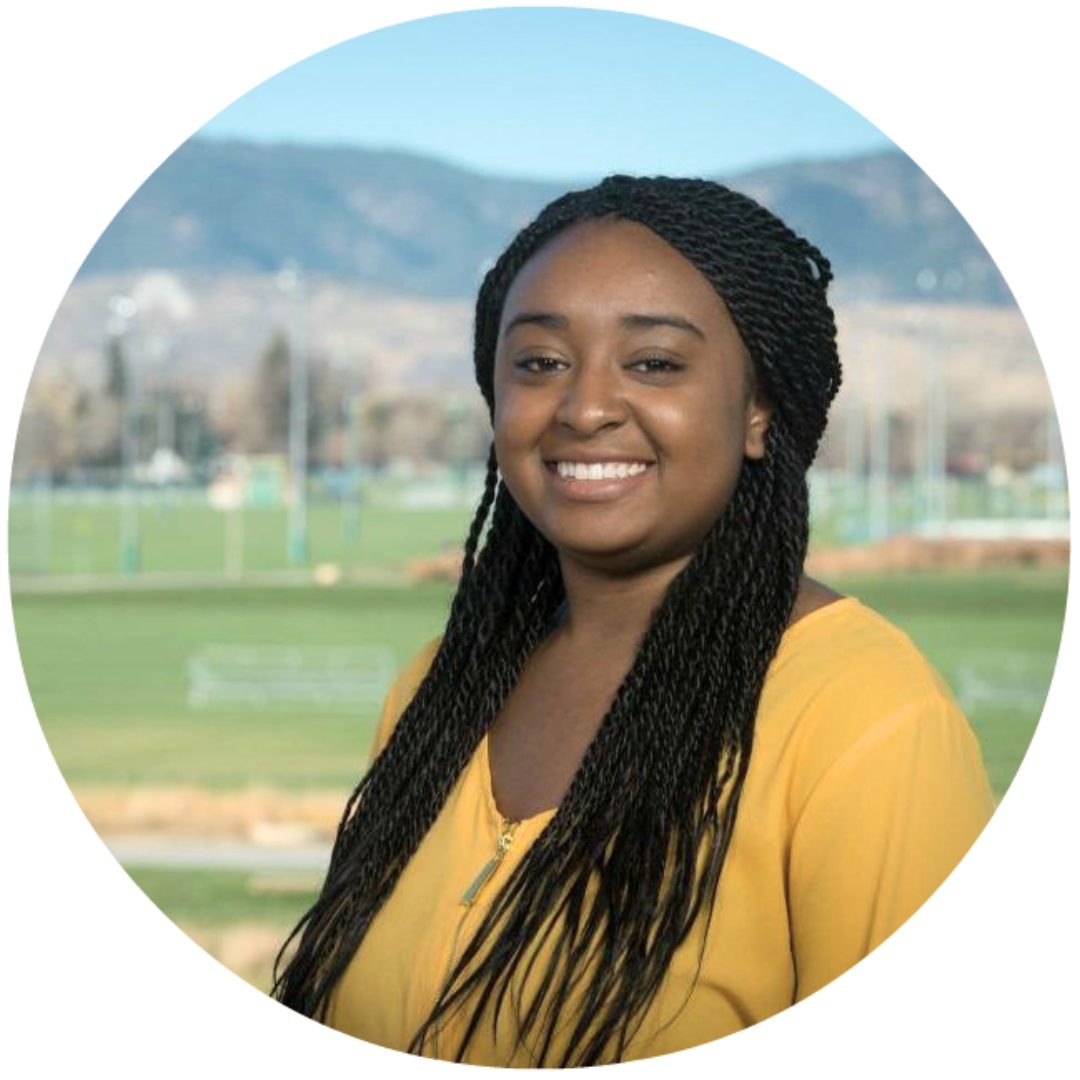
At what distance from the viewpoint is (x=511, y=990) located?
1787 mm

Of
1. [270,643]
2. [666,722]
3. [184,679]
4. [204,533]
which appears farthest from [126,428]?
[666,722]

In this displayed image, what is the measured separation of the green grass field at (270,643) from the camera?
67.2 feet

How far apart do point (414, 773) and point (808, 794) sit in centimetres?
54

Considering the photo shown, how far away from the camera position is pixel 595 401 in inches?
68.0

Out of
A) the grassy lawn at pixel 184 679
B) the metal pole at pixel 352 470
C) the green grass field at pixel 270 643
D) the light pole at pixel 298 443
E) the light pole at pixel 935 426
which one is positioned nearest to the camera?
the grassy lawn at pixel 184 679

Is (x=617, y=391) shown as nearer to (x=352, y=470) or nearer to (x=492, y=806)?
(x=492, y=806)

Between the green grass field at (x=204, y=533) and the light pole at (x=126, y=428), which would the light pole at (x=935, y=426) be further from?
the light pole at (x=126, y=428)

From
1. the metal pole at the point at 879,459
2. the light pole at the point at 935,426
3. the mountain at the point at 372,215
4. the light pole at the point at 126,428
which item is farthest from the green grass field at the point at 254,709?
the mountain at the point at 372,215

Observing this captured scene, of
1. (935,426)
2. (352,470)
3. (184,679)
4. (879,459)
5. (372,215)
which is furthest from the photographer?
(372,215)

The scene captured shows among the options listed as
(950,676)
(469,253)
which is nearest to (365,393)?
(469,253)

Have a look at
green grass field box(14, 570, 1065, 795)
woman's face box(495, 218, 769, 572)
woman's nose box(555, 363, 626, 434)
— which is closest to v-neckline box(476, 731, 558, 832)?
woman's face box(495, 218, 769, 572)

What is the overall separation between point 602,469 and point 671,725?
0.84 feet

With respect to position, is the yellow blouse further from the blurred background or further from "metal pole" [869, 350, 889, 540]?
"metal pole" [869, 350, 889, 540]

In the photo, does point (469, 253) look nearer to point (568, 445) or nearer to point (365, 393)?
point (365, 393)
